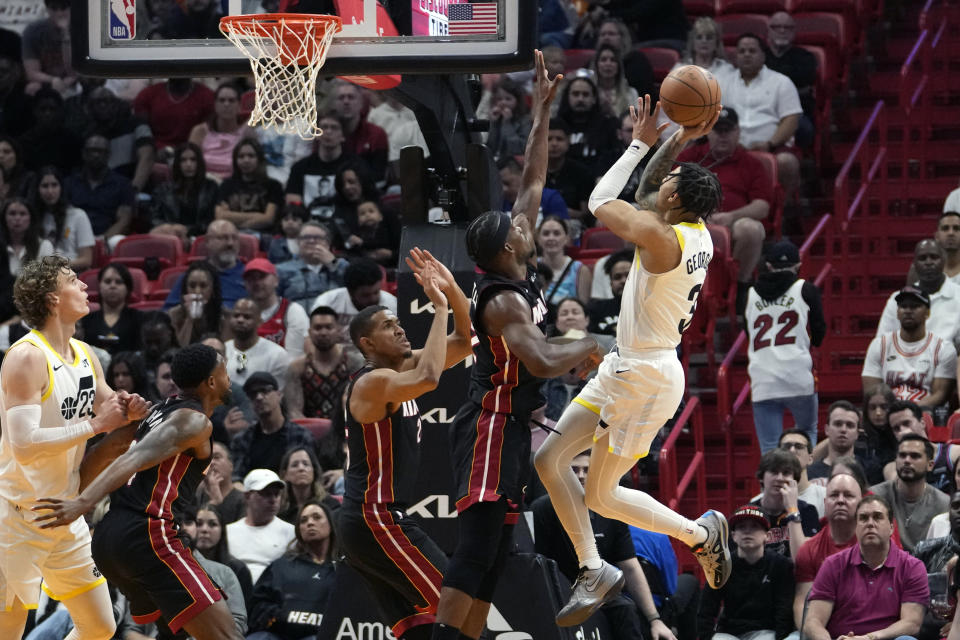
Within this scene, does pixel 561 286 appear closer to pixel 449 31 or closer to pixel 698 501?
pixel 698 501

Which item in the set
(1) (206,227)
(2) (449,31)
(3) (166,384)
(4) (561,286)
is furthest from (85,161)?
(2) (449,31)

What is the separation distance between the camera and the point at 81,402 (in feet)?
26.2

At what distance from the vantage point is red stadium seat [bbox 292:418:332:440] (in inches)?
473

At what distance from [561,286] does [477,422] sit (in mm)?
5037

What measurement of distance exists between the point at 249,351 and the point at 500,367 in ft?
17.7

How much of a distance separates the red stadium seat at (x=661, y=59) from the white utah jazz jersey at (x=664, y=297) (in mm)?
8090

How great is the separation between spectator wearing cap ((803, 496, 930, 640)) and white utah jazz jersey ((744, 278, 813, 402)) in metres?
2.58

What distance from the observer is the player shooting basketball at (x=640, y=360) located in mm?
7242

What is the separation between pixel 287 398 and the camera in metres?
12.3

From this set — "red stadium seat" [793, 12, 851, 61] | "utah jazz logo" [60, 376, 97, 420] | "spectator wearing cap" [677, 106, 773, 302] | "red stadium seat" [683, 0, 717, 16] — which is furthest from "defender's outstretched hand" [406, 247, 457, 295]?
"red stadium seat" [683, 0, 717, 16]

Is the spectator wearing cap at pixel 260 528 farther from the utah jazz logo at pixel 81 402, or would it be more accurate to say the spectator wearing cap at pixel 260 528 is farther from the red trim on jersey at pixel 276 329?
the utah jazz logo at pixel 81 402

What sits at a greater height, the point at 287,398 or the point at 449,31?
the point at 449,31

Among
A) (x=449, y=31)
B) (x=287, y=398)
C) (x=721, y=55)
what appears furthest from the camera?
(x=721, y=55)

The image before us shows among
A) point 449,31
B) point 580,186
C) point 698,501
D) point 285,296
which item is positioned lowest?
point 698,501
